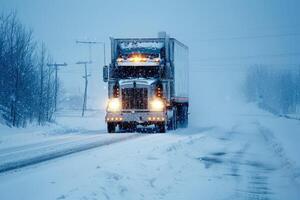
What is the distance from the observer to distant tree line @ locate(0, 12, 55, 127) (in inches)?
1298

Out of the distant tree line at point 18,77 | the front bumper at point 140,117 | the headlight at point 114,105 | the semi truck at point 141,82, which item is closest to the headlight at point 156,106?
the semi truck at point 141,82

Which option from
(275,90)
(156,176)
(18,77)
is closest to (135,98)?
(18,77)

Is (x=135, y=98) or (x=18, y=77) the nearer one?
(x=135, y=98)

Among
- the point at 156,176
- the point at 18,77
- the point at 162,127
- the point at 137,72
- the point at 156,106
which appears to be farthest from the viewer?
the point at 18,77

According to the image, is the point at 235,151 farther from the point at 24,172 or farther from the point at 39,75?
the point at 39,75

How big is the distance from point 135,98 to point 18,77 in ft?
26.9

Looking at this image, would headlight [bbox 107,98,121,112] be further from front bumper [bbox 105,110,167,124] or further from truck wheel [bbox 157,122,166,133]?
truck wheel [bbox 157,122,166,133]

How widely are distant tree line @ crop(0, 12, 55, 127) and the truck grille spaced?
7.48m

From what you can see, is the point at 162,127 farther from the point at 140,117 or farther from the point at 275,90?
the point at 275,90

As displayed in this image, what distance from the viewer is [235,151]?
21.4 metres

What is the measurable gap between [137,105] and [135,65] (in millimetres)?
2314

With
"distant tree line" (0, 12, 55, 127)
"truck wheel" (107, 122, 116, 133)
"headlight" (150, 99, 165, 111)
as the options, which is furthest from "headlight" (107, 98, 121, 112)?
"distant tree line" (0, 12, 55, 127)

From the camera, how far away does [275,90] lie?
154 metres

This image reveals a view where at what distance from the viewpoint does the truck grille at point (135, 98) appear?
96.5ft
